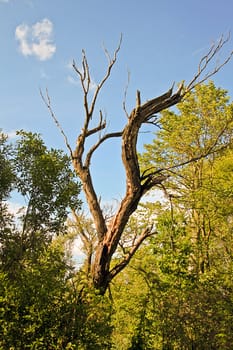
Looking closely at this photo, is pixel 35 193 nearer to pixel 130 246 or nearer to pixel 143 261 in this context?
pixel 130 246

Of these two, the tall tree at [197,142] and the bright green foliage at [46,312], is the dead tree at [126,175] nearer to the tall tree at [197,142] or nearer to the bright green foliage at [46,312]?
the bright green foliage at [46,312]

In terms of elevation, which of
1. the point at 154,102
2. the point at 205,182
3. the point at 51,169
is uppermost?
the point at 205,182

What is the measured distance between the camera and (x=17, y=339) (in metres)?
6.01

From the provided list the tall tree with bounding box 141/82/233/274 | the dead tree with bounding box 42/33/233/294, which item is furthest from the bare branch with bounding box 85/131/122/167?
the tall tree with bounding box 141/82/233/274

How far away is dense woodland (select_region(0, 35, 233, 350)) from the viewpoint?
248 inches

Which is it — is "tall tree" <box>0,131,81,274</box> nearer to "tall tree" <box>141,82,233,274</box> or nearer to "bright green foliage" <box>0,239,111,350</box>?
"bright green foliage" <box>0,239,111,350</box>

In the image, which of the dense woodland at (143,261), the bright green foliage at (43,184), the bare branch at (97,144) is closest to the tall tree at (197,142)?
the dense woodland at (143,261)

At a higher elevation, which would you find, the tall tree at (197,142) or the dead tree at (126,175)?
the tall tree at (197,142)

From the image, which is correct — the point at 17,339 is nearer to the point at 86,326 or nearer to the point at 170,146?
the point at 86,326

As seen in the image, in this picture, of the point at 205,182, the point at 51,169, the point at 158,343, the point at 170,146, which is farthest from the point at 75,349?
the point at 170,146

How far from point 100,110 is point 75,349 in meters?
6.08

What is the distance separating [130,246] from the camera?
33.4 feet

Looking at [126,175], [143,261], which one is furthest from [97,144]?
[143,261]

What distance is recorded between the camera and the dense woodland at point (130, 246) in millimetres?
6309
